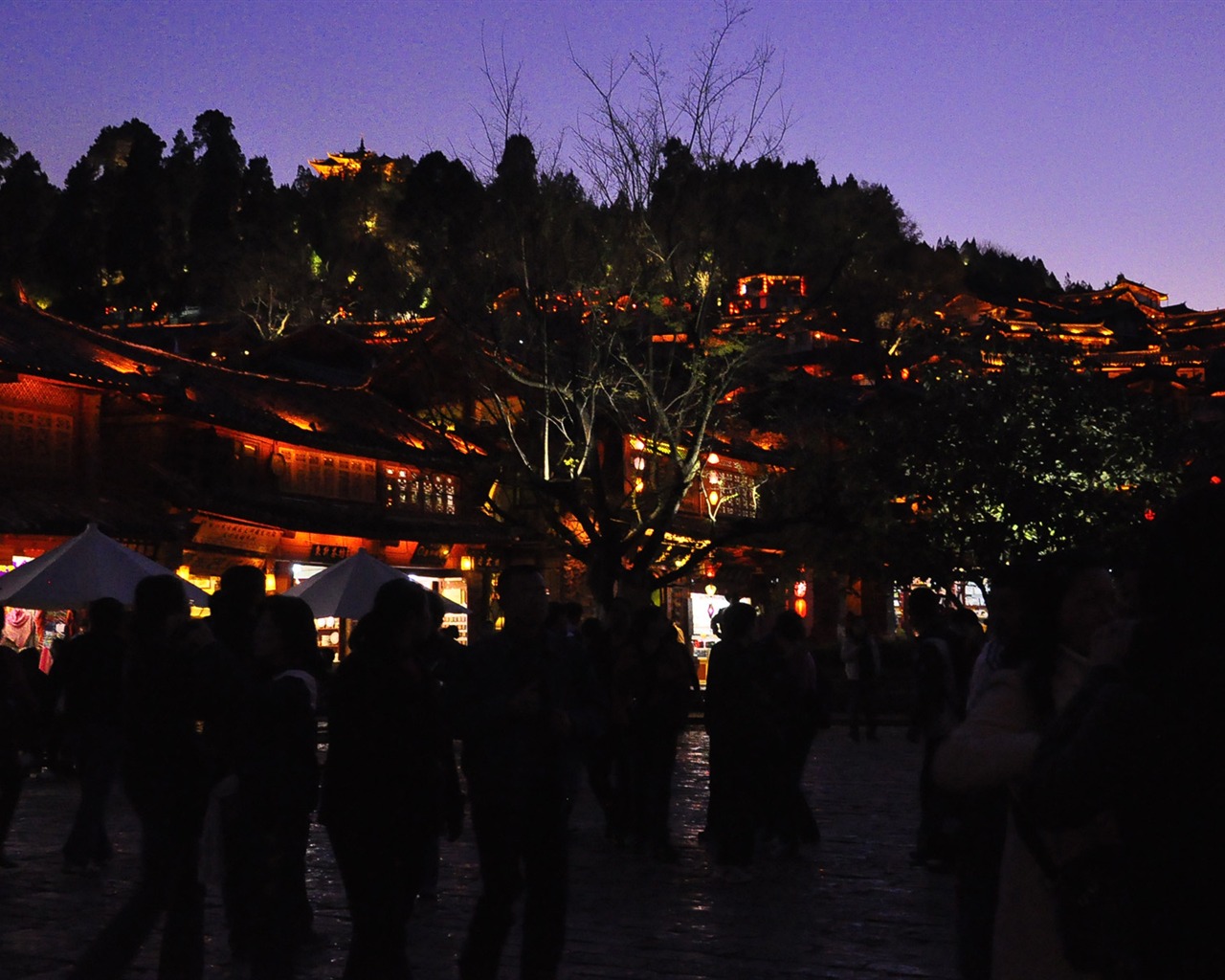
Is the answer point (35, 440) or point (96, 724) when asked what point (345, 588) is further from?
point (35, 440)

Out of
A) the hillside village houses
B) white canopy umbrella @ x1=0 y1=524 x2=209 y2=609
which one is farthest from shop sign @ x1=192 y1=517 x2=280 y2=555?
white canopy umbrella @ x1=0 y1=524 x2=209 y2=609

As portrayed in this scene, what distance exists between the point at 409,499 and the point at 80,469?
9.55 meters

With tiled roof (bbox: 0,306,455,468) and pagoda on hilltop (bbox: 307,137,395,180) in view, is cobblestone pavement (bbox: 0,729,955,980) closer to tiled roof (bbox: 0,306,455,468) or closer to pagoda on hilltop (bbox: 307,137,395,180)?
tiled roof (bbox: 0,306,455,468)

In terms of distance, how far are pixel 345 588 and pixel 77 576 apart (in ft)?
11.2

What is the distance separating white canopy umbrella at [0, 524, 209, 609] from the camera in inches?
648

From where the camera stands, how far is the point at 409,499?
120 feet

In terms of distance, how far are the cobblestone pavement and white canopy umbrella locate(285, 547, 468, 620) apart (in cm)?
541

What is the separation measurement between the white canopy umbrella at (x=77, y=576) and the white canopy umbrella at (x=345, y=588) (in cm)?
218

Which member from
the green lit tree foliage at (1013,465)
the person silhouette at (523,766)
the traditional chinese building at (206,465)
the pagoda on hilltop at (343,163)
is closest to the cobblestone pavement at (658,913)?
the person silhouette at (523,766)

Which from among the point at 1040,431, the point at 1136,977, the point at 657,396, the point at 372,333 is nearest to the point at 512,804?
the point at 1136,977

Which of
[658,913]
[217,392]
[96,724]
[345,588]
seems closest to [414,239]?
[217,392]

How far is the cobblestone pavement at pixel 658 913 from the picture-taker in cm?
727

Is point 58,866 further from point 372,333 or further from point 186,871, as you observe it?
point 372,333

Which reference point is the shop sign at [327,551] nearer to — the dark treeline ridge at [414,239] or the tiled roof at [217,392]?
the tiled roof at [217,392]
